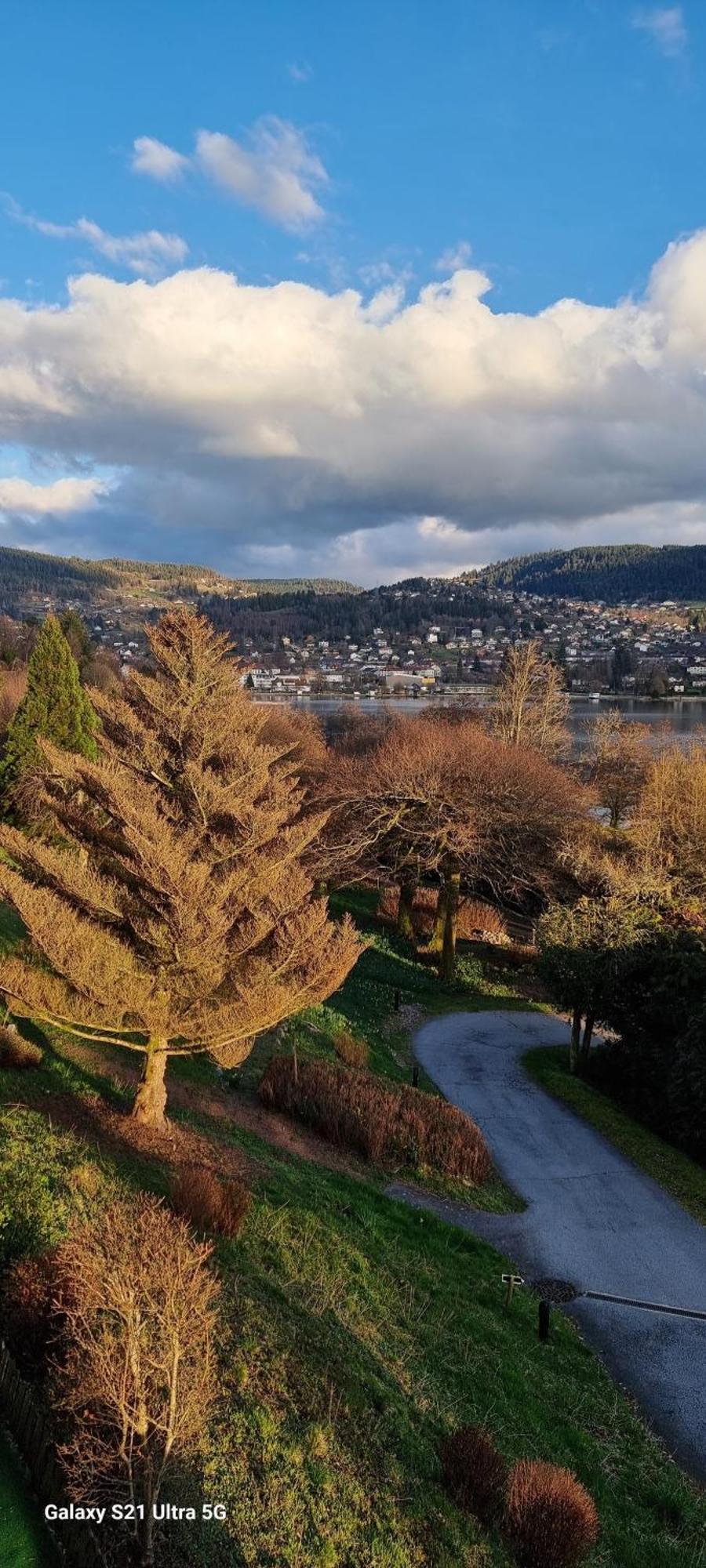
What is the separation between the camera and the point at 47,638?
29016 mm

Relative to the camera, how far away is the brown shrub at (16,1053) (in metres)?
11.1

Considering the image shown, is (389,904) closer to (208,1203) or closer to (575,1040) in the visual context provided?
(575,1040)

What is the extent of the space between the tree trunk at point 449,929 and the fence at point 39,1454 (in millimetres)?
22172

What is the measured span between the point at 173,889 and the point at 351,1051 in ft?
31.5

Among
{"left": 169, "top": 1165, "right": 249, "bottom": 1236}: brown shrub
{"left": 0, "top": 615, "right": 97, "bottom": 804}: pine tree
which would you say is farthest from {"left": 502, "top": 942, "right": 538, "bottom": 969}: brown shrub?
{"left": 169, "top": 1165, "right": 249, "bottom": 1236}: brown shrub

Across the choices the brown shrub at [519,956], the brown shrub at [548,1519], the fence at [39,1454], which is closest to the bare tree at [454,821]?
the brown shrub at [519,956]

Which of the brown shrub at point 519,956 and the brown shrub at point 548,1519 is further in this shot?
the brown shrub at point 519,956

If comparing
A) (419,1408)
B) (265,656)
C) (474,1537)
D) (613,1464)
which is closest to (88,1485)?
(474,1537)

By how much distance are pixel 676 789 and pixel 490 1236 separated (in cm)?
2151

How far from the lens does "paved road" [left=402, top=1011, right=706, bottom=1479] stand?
955 centimetres

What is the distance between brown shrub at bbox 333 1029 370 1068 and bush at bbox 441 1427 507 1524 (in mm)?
10545

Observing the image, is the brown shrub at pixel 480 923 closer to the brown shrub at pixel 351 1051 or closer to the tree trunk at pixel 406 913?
the tree trunk at pixel 406 913

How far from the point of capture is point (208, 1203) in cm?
866

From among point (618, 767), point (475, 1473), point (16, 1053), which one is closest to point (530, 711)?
point (618, 767)
